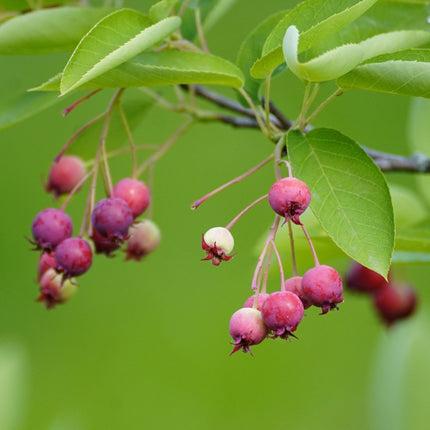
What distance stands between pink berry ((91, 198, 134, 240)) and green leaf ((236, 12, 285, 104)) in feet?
0.95

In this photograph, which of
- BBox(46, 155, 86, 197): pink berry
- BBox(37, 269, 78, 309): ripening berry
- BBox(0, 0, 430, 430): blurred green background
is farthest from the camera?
BBox(0, 0, 430, 430): blurred green background

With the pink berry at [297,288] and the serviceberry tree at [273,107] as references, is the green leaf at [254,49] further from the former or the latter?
the pink berry at [297,288]

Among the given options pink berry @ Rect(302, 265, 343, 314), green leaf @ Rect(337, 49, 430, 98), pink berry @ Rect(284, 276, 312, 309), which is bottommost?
pink berry @ Rect(284, 276, 312, 309)

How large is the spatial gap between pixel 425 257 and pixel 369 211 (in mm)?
379

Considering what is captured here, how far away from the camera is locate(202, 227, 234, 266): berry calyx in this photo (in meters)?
1.04

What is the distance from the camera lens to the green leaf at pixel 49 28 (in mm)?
1203

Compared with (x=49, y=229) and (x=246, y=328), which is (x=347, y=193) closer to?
(x=246, y=328)

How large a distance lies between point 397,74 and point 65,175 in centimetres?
72

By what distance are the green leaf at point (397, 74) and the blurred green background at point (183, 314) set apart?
259 cm

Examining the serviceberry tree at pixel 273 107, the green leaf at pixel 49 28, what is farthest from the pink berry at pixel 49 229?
the green leaf at pixel 49 28

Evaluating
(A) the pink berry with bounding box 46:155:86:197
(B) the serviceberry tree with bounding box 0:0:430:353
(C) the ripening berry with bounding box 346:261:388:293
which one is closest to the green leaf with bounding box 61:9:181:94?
(B) the serviceberry tree with bounding box 0:0:430:353

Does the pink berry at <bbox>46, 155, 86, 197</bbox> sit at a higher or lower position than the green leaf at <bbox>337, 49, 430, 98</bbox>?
lower

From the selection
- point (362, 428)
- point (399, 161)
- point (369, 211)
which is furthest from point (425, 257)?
point (362, 428)

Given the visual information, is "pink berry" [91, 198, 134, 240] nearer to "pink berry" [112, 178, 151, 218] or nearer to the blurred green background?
"pink berry" [112, 178, 151, 218]
